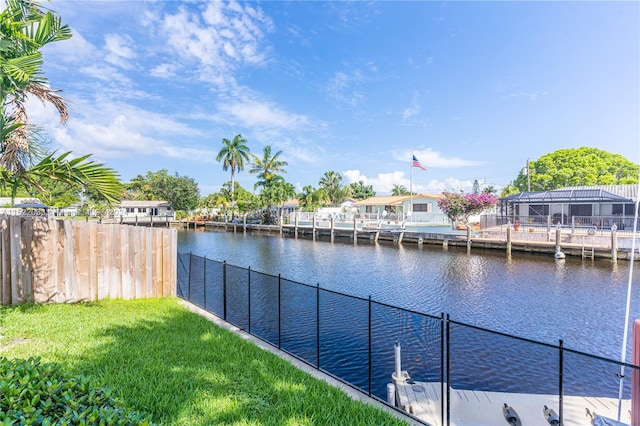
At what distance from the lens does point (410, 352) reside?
8203mm

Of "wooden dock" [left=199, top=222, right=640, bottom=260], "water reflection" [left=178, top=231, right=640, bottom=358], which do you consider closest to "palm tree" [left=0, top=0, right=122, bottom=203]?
"water reflection" [left=178, top=231, right=640, bottom=358]

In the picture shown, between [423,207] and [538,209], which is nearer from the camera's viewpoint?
[538,209]

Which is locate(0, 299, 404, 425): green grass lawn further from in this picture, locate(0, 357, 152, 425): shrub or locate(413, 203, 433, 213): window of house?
locate(413, 203, 433, 213): window of house

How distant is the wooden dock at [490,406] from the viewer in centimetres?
497

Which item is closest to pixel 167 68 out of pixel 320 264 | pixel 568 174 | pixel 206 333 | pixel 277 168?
pixel 320 264

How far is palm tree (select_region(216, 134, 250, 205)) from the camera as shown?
6044 cm

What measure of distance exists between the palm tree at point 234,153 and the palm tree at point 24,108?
54.8 meters

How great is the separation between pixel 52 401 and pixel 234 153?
199 feet

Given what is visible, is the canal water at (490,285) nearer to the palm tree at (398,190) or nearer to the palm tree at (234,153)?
the palm tree at (234,153)

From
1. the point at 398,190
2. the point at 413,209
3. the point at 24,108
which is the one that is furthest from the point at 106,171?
the point at 398,190

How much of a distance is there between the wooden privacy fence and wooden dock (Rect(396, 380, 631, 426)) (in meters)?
6.81

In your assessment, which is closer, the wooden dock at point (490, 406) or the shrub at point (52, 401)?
the shrub at point (52, 401)

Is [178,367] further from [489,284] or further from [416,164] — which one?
[416,164]

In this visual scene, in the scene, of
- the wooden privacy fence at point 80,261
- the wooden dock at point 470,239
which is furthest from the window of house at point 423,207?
the wooden privacy fence at point 80,261
